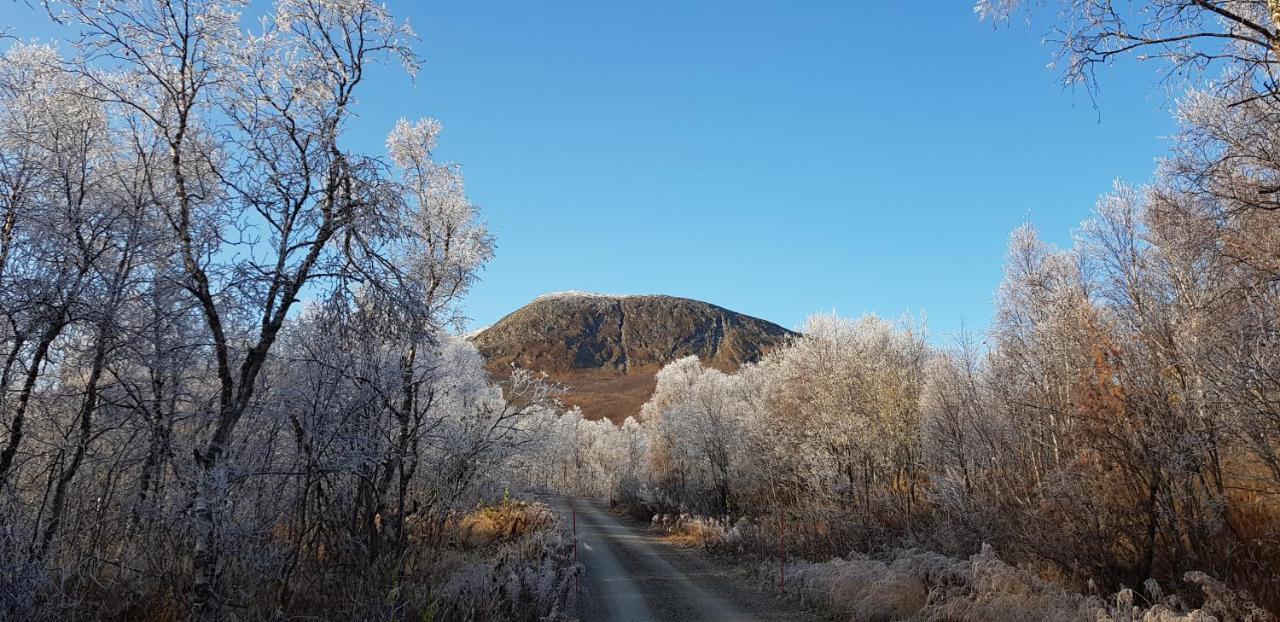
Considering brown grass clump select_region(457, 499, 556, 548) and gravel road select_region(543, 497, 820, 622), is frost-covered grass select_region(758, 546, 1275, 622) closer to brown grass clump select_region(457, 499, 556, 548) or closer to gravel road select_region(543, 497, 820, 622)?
gravel road select_region(543, 497, 820, 622)

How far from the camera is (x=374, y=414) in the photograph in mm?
7141

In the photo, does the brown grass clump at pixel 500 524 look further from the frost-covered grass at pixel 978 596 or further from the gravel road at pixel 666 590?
the frost-covered grass at pixel 978 596

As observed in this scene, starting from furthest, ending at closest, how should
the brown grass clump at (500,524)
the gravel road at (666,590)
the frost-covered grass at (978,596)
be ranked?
the brown grass clump at (500,524) < the gravel road at (666,590) < the frost-covered grass at (978,596)

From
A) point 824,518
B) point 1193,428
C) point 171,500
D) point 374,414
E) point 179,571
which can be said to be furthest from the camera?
point 824,518

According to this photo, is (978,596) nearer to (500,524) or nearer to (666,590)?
(666,590)

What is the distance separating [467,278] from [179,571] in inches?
240

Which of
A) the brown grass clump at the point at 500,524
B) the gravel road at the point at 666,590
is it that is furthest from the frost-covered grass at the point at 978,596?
the brown grass clump at the point at 500,524

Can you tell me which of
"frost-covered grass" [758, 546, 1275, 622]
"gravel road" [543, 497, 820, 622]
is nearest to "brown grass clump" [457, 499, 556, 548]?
"gravel road" [543, 497, 820, 622]

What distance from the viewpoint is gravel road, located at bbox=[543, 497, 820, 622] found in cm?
1175

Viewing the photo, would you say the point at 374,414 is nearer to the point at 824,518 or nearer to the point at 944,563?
the point at 944,563

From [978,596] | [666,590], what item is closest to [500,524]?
[666,590]

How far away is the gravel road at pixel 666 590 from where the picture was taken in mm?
11750

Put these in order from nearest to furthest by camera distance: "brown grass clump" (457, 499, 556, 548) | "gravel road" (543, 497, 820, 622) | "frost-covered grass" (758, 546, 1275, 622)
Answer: "frost-covered grass" (758, 546, 1275, 622) → "gravel road" (543, 497, 820, 622) → "brown grass clump" (457, 499, 556, 548)

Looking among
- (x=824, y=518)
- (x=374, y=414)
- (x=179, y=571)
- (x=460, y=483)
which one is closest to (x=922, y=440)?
(x=824, y=518)
